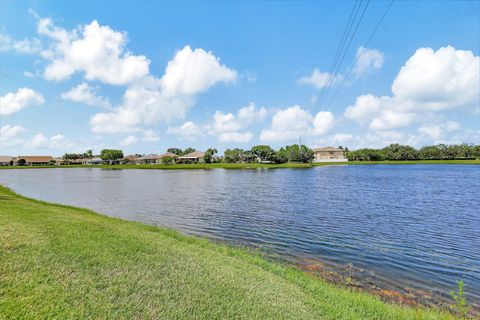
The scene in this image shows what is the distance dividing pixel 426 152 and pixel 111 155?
602ft

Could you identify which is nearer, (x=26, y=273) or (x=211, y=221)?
(x=26, y=273)

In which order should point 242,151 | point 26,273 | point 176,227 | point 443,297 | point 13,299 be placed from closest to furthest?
point 13,299 → point 26,273 → point 443,297 → point 176,227 → point 242,151

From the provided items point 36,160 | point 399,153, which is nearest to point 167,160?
point 36,160

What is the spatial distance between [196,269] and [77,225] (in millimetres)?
6856

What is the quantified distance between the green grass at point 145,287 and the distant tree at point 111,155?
177m

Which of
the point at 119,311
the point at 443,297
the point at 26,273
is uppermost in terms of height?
the point at 26,273

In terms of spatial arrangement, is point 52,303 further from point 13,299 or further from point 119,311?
point 119,311

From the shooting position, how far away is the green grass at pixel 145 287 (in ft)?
16.6

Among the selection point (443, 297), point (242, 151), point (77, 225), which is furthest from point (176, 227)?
point (242, 151)

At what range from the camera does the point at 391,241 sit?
48.0 feet

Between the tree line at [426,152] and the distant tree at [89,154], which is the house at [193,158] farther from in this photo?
the tree line at [426,152]

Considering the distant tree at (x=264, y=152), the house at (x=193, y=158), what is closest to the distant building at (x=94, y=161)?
the house at (x=193, y=158)

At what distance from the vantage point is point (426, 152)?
150250mm

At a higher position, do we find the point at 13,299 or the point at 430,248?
the point at 13,299
